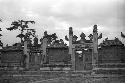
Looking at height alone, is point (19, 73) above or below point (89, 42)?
below

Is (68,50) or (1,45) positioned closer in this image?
(68,50)

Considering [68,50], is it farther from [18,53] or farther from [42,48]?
[18,53]

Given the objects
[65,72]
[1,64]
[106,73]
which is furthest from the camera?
[1,64]

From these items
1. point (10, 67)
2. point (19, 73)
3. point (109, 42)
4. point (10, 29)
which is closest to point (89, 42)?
point (109, 42)

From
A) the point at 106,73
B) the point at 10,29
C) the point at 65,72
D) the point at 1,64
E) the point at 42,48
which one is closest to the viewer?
the point at 106,73

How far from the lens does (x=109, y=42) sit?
3105 cm

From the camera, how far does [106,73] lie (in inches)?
1152

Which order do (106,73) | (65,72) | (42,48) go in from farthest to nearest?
(42,48) < (65,72) < (106,73)

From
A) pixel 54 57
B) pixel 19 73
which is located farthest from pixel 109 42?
pixel 19 73

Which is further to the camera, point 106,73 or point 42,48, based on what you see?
point 42,48

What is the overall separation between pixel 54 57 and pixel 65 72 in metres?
3.32

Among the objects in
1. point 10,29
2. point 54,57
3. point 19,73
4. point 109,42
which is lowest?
point 19,73

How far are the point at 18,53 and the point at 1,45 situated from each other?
13.6ft

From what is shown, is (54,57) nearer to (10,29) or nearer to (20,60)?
(20,60)
